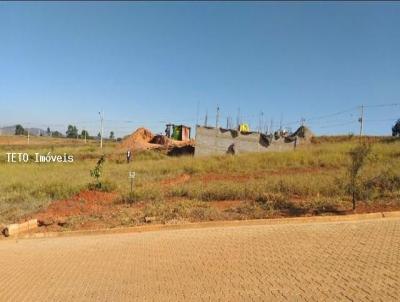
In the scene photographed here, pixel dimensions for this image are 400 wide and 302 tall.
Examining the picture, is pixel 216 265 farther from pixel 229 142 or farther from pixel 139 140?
pixel 139 140

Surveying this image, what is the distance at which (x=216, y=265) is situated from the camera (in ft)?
27.5

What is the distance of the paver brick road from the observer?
676cm

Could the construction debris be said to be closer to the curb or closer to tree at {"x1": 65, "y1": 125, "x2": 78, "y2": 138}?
the curb

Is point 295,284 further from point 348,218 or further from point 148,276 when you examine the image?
point 348,218

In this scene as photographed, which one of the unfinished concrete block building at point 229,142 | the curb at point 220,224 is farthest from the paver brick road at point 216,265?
the unfinished concrete block building at point 229,142

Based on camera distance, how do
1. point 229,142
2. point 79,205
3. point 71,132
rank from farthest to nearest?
point 71,132 → point 229,142 → point 79,205

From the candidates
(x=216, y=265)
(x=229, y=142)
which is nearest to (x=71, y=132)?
(x=229, y=142)

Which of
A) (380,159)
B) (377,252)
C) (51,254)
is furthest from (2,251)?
(380,159)

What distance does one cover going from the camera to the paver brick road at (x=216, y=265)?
266 inches

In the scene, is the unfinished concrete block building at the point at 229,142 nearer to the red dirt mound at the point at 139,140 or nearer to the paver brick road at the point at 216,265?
the red dirt mound at the point at 139,140

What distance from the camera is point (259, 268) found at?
26.1ft


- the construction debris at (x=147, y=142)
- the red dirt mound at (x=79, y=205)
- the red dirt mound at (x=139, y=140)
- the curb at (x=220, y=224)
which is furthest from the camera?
the red dirt mound at (x=139, y=140)

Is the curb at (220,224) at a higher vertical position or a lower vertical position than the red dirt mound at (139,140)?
lower

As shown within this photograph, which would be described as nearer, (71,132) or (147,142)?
(147,142)
